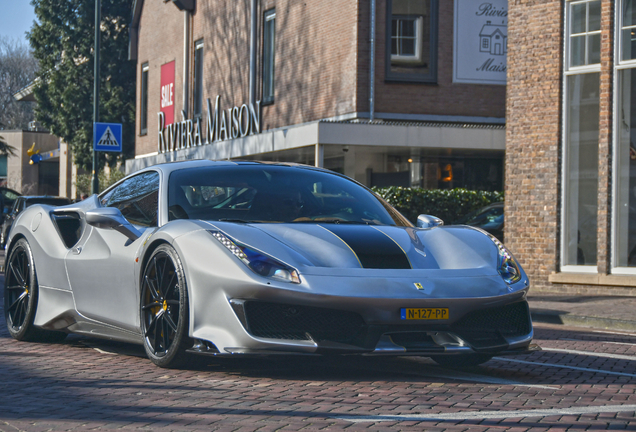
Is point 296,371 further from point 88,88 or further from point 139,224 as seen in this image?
point 88,88

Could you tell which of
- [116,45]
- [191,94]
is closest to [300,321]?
[191,94]

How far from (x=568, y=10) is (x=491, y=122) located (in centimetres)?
869

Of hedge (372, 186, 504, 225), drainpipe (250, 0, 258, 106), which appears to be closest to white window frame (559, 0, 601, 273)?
hedge (372, 186, 504, 225)

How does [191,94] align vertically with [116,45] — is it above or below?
below

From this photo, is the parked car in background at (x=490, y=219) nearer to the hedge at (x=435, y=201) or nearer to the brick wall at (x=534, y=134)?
the hedge at (x=435, y=201)

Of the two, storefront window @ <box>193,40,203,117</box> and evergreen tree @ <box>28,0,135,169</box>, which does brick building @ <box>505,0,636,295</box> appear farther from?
evergreen tree @ <box>28,0,135,169</box>

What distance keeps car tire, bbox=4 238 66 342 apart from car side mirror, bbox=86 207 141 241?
4.05 ft

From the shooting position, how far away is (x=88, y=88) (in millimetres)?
43844

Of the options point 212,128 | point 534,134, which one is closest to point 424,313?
point 534,134

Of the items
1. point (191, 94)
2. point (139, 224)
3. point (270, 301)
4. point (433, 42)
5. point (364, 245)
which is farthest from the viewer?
point (191, 94)

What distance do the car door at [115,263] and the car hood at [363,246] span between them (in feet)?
2.71

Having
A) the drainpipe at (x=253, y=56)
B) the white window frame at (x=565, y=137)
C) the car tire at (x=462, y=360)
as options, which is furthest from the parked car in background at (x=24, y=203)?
the car tire at (x=462, y=360)

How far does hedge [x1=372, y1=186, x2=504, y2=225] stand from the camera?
67.0 ft

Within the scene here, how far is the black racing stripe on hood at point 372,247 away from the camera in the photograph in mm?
5336
